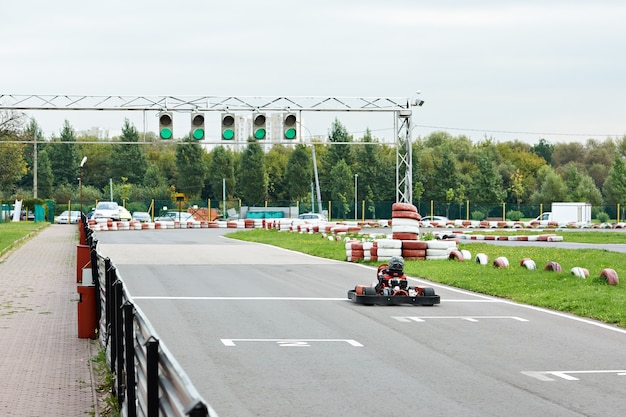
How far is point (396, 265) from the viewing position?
1684 centimetres

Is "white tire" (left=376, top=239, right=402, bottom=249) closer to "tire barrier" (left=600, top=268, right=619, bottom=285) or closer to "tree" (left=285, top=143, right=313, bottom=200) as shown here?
"tire barrier" (left=600, top=268, right=619, bottom=285)

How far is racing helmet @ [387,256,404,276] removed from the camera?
16.8 metres

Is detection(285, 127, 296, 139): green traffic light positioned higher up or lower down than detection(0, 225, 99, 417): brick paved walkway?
higher up

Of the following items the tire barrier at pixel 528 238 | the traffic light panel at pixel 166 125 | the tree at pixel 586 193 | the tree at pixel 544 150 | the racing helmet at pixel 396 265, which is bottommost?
the tire barrier at pixel 528 238

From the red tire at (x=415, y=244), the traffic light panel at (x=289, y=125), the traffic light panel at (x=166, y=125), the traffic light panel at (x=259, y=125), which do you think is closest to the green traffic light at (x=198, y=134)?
the traffic light panel at (x=166, y=125)

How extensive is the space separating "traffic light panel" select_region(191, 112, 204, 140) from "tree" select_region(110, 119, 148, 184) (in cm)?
7730

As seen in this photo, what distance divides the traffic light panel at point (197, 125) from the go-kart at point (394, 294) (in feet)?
67.6

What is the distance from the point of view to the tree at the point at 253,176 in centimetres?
10012

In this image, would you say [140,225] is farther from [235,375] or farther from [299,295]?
[235,375]

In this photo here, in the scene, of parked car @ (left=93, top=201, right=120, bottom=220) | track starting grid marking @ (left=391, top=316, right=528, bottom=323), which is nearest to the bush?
parked car @ (left=93, top=201, right=120, bottom=220)

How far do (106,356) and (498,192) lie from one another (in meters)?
89.4

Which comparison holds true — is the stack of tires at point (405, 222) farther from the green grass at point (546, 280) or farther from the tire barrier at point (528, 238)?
the tire barrier at point (528, 238)

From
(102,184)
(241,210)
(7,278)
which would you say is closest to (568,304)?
(7,278)

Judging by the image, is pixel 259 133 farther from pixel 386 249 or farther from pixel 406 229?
pixel 386 249
